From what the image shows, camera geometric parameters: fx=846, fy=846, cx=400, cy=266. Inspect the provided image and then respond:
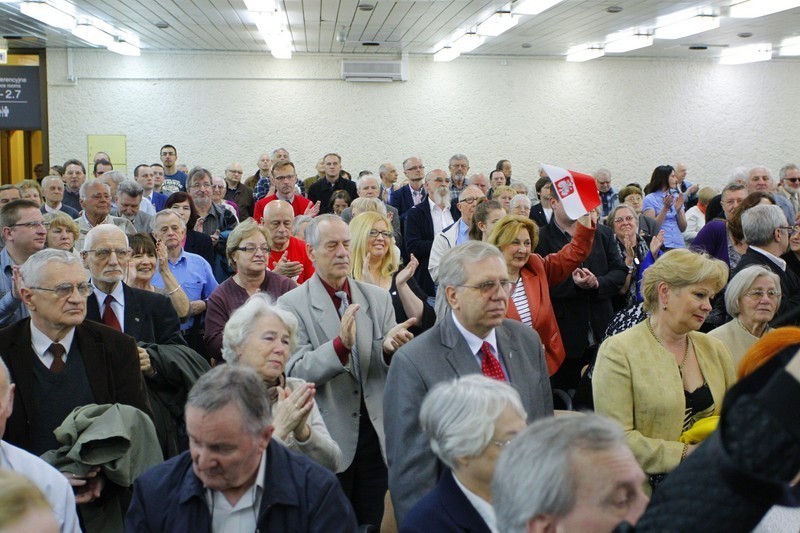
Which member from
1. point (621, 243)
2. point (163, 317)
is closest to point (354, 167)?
point (621, 243)

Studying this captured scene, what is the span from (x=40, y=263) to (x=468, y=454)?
2.12m

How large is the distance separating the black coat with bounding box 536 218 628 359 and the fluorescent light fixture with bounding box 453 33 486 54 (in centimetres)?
813

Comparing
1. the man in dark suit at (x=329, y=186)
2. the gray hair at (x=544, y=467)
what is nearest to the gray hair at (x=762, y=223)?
the gray hair at (x=544, y=467)

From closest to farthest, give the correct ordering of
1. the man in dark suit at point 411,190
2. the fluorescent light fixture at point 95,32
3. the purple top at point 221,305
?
the purple top at point 221,305, the man in dark suit at point 411,190, the fluorescent light fixture at point 95,32

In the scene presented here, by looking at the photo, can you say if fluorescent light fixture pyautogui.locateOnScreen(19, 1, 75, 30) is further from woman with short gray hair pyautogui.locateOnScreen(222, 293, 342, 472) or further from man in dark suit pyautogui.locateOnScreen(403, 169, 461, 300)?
woman with short gray hair pyautogui.locateOnScreen(222, 293, 342, 472)

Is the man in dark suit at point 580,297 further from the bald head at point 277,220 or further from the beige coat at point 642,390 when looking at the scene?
the beige coat at point 642,390

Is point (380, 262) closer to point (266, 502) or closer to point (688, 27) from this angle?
point (266, 502)

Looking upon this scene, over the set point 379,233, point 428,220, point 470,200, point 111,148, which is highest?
point 111,148

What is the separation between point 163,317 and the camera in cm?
417

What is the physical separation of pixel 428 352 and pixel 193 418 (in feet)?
3.37

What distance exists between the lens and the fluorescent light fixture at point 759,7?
1062 centimetres

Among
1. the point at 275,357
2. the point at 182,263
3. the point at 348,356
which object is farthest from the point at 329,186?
the point at 275,357

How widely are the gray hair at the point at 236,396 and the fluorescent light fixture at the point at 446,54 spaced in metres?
13.8

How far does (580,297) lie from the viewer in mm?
5781
